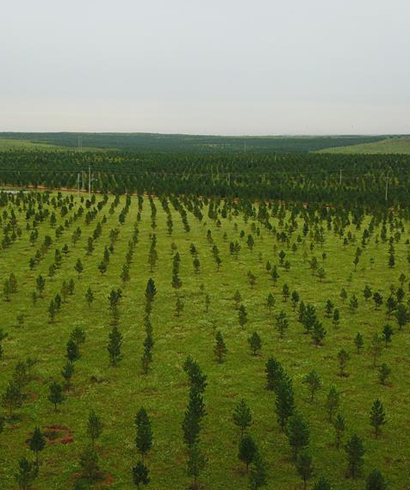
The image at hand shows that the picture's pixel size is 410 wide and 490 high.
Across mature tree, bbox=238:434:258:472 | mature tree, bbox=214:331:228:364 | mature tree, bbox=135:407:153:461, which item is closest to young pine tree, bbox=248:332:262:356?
mature tree, bbox=214:331:228:364

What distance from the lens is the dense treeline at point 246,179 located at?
62.5m

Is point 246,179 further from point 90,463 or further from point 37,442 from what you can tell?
point 90,463

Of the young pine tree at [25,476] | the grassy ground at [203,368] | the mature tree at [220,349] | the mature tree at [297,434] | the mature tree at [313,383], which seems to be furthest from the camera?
the mature tree at [220,349]

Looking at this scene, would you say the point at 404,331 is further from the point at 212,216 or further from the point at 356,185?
the point at 356,185

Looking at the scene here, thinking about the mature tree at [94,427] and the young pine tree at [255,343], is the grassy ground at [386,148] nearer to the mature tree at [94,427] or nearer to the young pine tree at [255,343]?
the young pine tree at [255,343]

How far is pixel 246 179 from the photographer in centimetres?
8244

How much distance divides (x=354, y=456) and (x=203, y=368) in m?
6.81

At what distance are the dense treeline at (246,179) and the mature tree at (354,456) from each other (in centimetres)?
4579

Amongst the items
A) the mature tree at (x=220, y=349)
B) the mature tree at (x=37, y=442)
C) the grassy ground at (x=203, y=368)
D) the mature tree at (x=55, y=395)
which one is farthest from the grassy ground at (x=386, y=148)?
the mature tree at (x=37, y=442)

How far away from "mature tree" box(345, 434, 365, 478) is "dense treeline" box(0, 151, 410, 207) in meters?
45.8

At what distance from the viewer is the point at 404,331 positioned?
833 inches

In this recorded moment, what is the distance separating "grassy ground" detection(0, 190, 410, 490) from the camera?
12.6 meters

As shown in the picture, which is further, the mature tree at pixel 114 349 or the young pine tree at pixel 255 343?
the young pine tree at pixel 255 343

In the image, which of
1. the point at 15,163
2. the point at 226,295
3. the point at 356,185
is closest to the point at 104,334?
the point at 226,295
